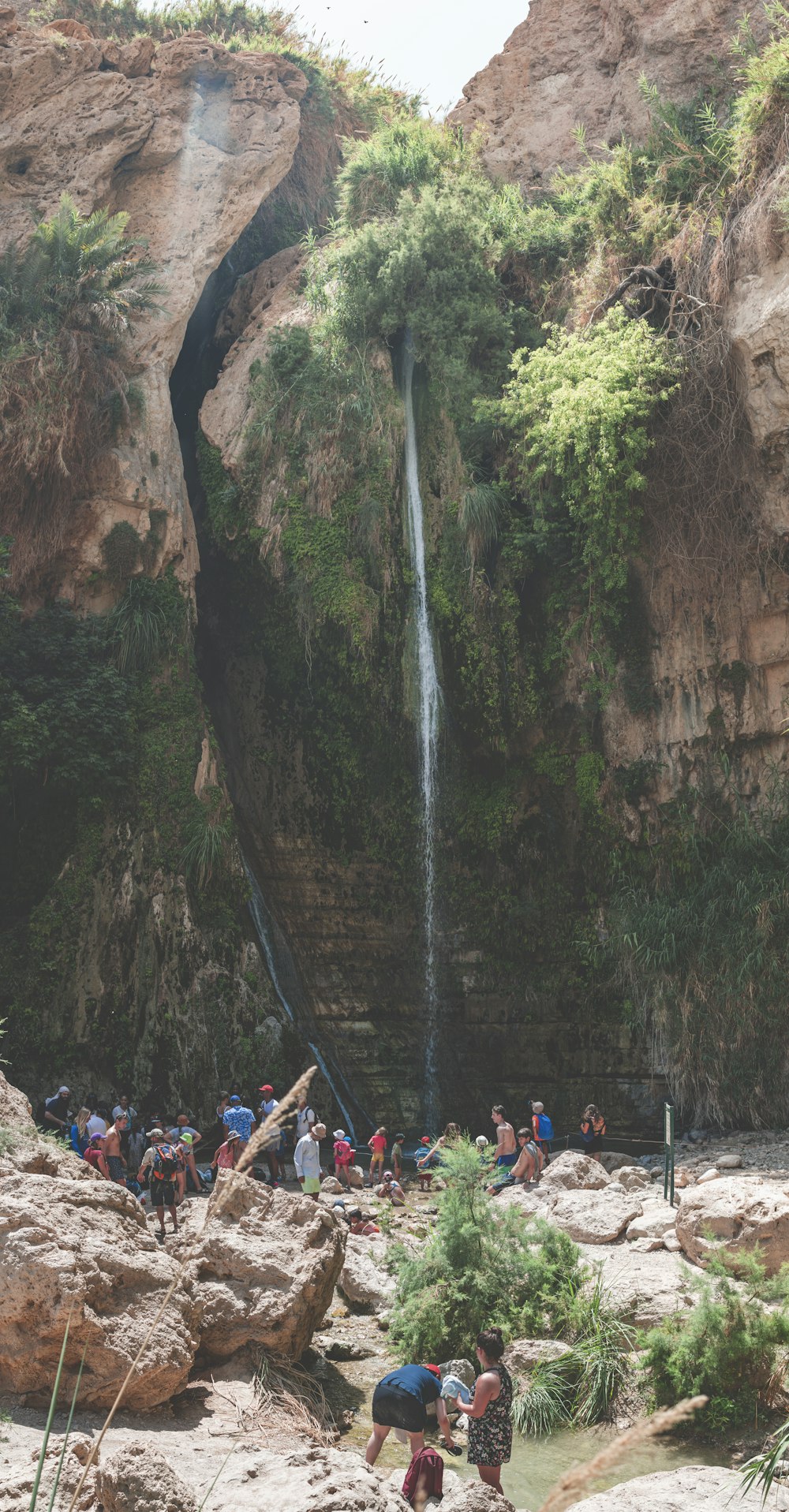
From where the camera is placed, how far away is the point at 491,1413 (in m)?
5.82

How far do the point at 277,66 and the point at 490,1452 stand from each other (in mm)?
23171

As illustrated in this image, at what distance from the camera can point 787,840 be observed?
1536 cm

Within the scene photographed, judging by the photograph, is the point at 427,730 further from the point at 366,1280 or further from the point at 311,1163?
the point at 366,1280

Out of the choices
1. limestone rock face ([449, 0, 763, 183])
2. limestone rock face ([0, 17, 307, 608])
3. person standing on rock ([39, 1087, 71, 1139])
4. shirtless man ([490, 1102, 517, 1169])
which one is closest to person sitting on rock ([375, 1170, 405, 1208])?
shirtless man ([490, 1102, 517, 1169])

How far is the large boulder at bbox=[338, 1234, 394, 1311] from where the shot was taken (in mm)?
9680

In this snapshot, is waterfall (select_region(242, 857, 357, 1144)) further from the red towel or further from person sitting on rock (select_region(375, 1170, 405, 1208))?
the red towel

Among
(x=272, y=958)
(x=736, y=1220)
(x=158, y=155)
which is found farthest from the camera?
(x=158, y=155)

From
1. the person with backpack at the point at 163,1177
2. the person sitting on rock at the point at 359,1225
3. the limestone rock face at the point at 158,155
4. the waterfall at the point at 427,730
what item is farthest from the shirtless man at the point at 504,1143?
the limestone rock face at the point at 158,155

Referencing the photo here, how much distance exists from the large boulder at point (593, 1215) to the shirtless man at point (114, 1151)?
4.31 metres

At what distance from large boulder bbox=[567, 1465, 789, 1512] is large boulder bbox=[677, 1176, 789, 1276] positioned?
8.25 feet

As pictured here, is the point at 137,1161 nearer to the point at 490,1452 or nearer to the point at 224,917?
the point at 224,917

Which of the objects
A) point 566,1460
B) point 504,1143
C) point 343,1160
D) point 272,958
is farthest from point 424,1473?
point 272,958

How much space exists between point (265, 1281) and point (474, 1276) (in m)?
1.55

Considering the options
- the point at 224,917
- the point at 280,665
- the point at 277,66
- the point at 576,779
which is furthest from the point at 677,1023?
the point at 277,66
